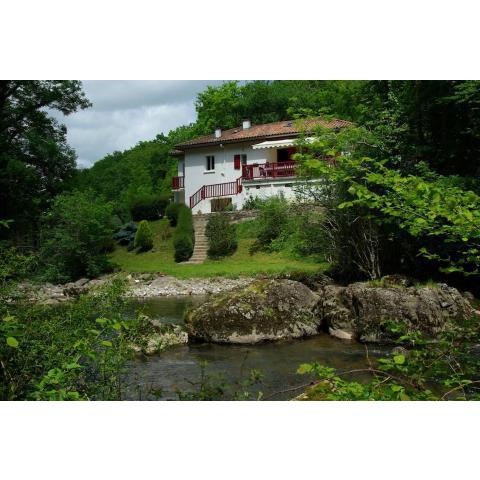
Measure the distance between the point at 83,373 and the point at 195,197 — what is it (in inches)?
1026

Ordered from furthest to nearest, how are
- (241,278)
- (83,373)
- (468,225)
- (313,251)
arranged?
(241,278) → (313,251) → (83,373) → (468,225)

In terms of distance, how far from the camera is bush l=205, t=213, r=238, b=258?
22578mm

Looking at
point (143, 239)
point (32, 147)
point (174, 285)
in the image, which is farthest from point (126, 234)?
point (32, 147)

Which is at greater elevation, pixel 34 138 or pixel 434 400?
pixel 34 138

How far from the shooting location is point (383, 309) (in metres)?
10.4

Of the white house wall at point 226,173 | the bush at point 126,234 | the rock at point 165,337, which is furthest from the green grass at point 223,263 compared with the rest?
the rock at point 165,337

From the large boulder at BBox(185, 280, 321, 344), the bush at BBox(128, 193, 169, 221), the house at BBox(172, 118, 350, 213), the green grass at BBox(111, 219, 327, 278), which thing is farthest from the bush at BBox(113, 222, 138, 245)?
the large boulder at BBox(185, 280, 321, 344)

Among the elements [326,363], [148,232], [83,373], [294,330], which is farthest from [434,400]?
[148,232]

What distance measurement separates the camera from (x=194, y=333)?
1015 centimetres

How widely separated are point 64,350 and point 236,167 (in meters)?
26.7

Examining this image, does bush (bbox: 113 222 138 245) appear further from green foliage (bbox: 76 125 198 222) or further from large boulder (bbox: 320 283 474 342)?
large boulder (bbox: 320 283 474 342)

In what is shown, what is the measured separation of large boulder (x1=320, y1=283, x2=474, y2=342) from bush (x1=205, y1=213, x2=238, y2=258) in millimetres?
11561

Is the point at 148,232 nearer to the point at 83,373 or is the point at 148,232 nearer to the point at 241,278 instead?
the point at 241,278

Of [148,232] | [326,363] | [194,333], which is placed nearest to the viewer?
[326,363]
